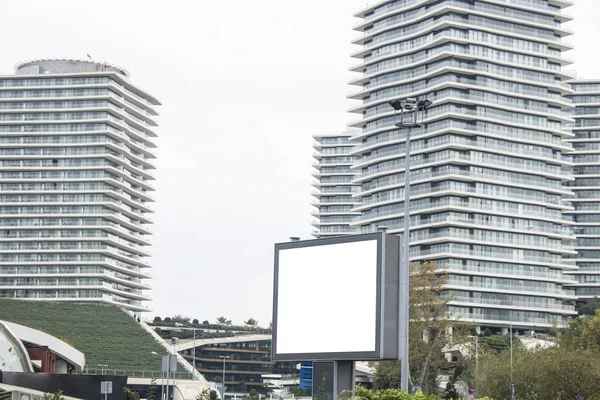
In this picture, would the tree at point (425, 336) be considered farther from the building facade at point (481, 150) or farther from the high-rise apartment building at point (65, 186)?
the high-rise apartment building at point (65, 186)

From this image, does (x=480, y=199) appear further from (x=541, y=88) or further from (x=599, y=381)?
(x=599, y=381)

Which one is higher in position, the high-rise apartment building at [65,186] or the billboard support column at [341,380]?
the high-rise apartment building at [65,186]

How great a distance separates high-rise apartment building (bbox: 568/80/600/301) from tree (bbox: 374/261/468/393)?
5865cm

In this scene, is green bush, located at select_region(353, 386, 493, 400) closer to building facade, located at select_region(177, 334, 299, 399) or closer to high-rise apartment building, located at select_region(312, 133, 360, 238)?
building facade, located at select_region(177, 334, 299, 399)

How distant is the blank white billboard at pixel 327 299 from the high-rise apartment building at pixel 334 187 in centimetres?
16826

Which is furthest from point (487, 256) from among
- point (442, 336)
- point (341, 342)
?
point (341, 342)

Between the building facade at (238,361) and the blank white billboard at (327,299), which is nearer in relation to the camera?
the blank white billboard at (327,299)

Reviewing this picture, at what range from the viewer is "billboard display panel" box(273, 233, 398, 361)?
24781 mm

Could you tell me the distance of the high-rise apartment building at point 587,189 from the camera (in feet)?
515

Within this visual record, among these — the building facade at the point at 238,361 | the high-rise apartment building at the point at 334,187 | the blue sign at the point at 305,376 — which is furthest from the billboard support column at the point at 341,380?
the high-rise apartment building at the point at 334,187

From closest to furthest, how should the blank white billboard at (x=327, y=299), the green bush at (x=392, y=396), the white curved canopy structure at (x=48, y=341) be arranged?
the green bush at (x=392, y=396), the blank white billboard at (x=327, y=299), the white curved canopy structure at (x=48, y=341)

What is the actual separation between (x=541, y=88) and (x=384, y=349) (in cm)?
12553

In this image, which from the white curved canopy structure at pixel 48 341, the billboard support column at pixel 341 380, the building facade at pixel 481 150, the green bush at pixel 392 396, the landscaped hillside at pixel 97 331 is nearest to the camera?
the green bush at pixel 392 396

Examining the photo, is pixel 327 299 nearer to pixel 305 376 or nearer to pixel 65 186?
pixel 305 376
